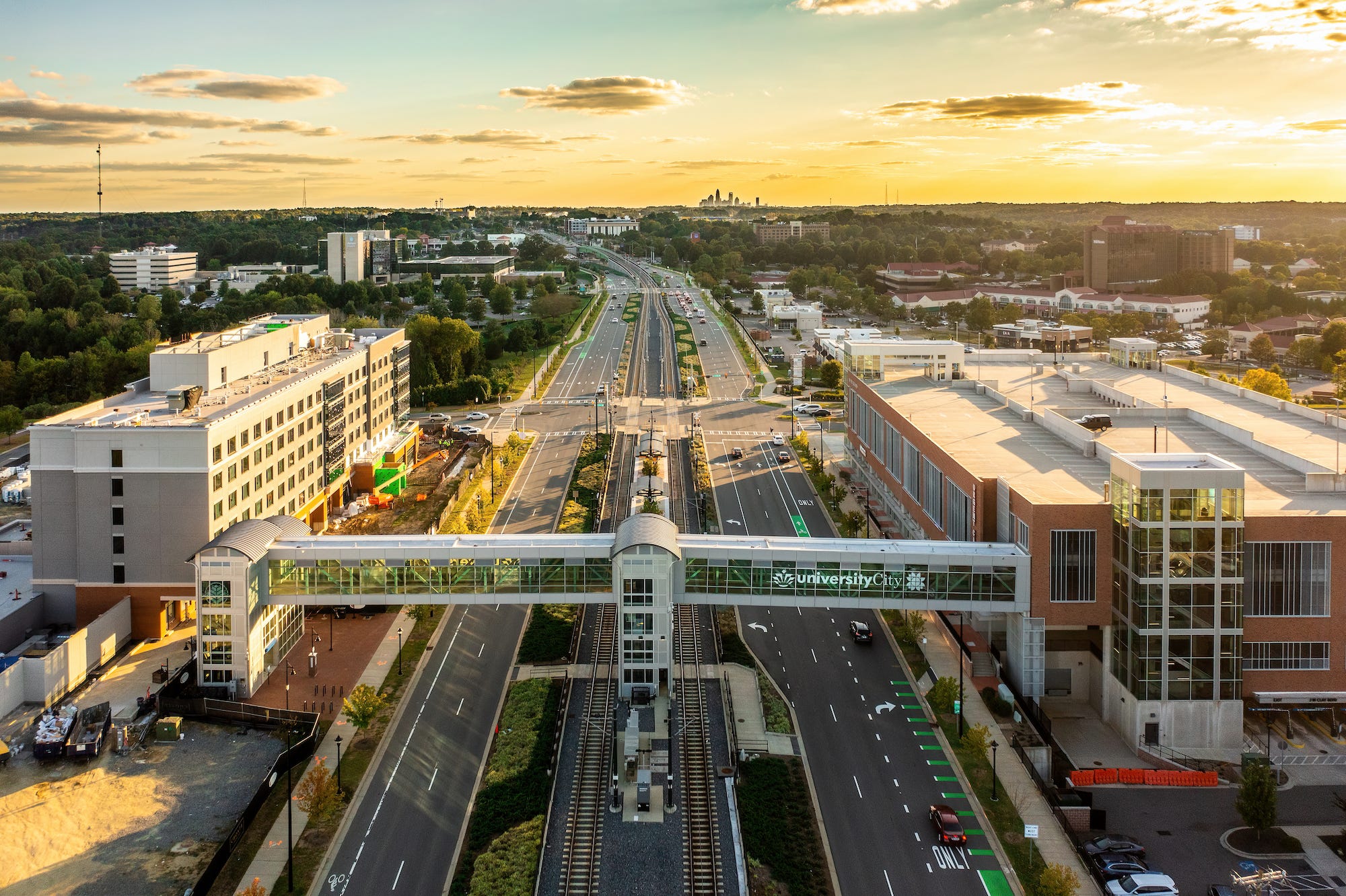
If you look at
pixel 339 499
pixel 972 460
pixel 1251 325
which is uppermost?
pixel 1251 325

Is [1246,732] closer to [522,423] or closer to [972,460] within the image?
[972,460]

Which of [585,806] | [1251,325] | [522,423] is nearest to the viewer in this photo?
[585,806]

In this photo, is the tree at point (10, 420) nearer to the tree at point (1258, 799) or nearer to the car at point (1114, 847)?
the car at point (1114, 847)

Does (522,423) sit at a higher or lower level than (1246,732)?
higher

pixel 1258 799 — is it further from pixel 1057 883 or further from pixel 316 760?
pixel 316 760

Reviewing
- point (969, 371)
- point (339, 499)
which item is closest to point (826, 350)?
point (969, 371)

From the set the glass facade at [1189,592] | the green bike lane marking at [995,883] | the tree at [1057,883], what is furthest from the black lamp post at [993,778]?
the glass facade at [1189,592]

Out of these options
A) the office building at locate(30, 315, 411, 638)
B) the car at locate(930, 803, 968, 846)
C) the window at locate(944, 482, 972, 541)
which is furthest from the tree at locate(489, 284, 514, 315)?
the car at locate(930, 803, 968, 846)

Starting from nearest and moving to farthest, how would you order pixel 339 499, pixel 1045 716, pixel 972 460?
pixel 1045 716, pixel 972 460, pixel 339 499
